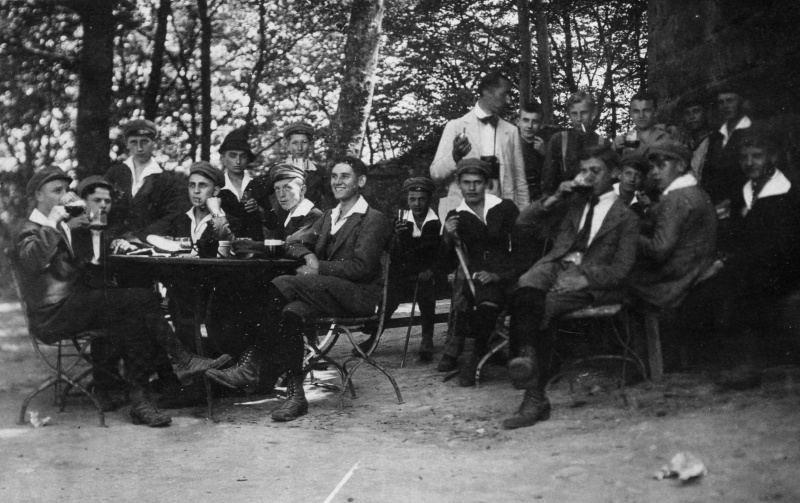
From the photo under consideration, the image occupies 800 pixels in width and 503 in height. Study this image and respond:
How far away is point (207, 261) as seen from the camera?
5.70 meters

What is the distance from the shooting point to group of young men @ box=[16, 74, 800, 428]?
549cm

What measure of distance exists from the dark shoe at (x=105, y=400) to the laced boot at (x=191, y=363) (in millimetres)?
560

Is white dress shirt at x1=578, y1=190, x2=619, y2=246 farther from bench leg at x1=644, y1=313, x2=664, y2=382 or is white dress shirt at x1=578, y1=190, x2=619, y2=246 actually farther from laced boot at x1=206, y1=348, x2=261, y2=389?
laced boot at x1=206, y1=348, x2=261, y2=389

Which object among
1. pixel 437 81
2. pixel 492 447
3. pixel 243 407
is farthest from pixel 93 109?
pixel 437 81

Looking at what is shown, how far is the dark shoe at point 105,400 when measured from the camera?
19.5 ft

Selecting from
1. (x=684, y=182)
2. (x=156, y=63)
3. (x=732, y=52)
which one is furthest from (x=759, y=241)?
(x=156, y=63)

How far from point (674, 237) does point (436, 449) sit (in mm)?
1960

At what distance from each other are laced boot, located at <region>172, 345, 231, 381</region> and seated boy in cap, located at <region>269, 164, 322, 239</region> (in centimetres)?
111

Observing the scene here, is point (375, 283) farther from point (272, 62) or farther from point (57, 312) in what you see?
point (272, 62)

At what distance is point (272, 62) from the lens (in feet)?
47.1

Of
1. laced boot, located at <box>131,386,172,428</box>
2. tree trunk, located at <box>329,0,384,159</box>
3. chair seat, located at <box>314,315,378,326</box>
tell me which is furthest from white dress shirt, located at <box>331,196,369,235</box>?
tree trunk, located at <box>329,0,384,159</box>

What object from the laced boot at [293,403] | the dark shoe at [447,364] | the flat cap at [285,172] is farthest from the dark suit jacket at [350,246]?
the dark shoe at [447,364]

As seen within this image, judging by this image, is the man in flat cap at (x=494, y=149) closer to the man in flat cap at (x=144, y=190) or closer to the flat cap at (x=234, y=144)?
the flat cap at (x=234, y=144)

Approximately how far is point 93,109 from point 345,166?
10.7ft
